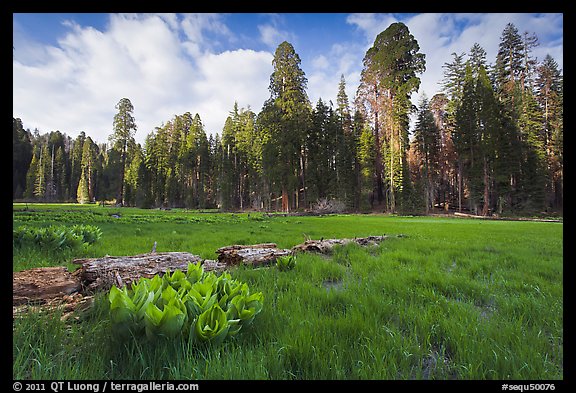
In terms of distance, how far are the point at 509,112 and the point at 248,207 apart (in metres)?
32.7

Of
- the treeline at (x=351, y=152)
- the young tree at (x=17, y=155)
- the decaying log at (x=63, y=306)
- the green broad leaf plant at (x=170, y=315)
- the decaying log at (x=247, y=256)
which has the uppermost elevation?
the treeline at (x=351, y=152)

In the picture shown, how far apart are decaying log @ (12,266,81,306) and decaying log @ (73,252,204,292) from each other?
10 centimetres

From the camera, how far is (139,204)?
37.5 meters

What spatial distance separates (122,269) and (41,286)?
579 mm

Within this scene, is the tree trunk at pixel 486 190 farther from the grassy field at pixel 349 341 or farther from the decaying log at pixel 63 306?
the decaying log at pixel 63 306

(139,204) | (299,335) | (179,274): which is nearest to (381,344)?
(299,335)

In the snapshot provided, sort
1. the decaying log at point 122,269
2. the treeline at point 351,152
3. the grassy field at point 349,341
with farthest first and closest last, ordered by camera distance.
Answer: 1. the treeline at point 351,152
2. the decaying log at point 122,269
3. the grassy field at point 349,341

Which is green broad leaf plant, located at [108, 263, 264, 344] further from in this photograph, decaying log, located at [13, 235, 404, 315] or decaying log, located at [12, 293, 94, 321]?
decaying log, located at [13, 235, 404, 315]

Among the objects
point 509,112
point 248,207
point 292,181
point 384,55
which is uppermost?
point 384,55

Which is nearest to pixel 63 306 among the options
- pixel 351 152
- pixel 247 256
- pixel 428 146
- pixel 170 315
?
pixel 170 315

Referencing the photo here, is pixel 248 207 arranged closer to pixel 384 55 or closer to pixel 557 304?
pixel 384 55

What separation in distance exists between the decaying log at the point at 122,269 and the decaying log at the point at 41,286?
10cm

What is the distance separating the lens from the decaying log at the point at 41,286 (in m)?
1.77

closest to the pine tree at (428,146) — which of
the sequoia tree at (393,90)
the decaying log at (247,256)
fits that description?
the sequoia tree at (393,90)
